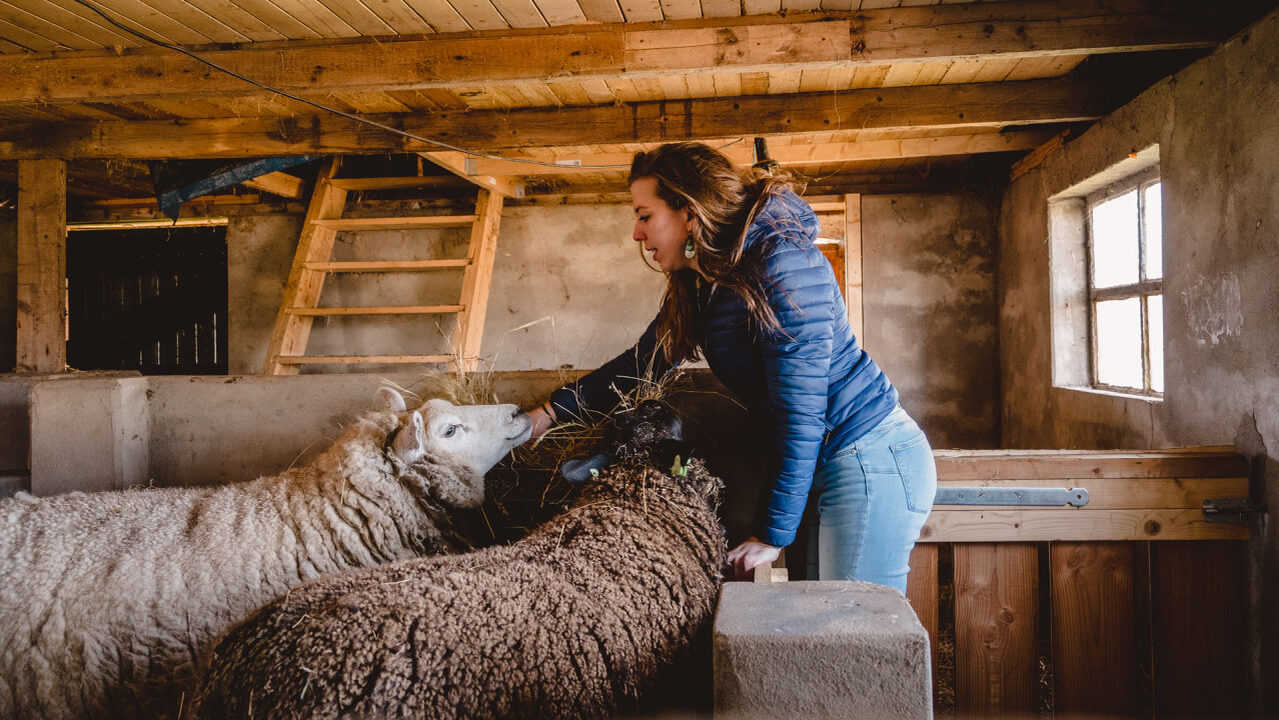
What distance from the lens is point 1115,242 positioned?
4.88 meters

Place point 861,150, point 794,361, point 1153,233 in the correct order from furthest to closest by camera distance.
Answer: point 861,150 < point 1153,233 < point 794,361

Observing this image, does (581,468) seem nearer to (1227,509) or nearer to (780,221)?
(780,221)

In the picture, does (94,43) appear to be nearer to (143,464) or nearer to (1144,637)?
(143,464)

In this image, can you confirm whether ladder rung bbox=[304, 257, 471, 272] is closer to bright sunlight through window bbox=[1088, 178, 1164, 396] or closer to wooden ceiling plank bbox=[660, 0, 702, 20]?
wooden ceiling plank bbox=[660, 0, 702, 20]

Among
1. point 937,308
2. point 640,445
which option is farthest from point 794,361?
point 937,308

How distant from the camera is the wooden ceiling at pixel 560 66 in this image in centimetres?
330

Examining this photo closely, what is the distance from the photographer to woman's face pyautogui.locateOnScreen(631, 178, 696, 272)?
6.53 feet

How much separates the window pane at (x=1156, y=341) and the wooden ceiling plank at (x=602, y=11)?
3621 mm

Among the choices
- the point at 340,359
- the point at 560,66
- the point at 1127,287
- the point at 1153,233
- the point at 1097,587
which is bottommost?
the point at 1097,587

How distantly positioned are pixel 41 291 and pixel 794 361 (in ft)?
17.4

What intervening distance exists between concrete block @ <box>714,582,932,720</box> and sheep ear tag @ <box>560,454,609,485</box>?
102 cm

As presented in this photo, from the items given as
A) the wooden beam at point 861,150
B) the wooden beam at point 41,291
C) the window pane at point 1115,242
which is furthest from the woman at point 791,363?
the wooden beam at point 41,291

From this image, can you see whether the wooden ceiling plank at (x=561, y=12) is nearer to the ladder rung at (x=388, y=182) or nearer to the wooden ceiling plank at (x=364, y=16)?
the wooden ceiling plank at (x=364, y=16)

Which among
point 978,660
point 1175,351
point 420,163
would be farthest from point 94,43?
point 1175,351
